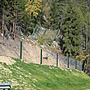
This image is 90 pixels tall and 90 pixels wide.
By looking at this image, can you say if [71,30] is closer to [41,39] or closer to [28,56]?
[41,39]

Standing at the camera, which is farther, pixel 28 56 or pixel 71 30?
pixel 71 30

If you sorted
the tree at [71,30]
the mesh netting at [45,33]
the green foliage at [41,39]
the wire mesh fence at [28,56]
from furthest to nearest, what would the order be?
the tree at [71,30], the green foliage at [41,39], the mesh netting at [45,33], the wire mesh fence at [28,56]

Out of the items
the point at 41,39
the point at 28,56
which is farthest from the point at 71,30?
the point at 28,56

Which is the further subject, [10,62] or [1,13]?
[1,13]

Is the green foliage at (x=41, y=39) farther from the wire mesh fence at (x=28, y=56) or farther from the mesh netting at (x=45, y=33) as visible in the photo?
the wire mesh fence at (x=28, y=56)

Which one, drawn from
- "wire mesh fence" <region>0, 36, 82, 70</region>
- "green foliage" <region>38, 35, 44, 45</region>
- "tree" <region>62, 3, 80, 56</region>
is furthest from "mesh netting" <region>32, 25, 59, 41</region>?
"wire mesh fence" <region>0, 36, 82, 70</region>

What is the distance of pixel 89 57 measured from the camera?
58281 millimetres

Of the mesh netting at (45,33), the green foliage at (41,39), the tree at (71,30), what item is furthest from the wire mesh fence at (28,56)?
the tree at (71,30)

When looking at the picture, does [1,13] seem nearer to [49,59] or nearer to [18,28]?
[18,28]

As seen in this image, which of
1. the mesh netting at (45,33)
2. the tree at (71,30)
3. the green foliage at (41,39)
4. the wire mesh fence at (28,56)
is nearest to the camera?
the wire mesh fence at (28,56)

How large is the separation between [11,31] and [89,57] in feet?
60.1

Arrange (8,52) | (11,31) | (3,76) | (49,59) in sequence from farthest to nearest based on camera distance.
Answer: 1. (11,31)
2. (49,59)
3. (8,52)
4. (3,76)

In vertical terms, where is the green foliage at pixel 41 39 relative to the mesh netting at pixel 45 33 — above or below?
below

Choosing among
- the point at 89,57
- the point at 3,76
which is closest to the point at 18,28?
the point at 89,57
